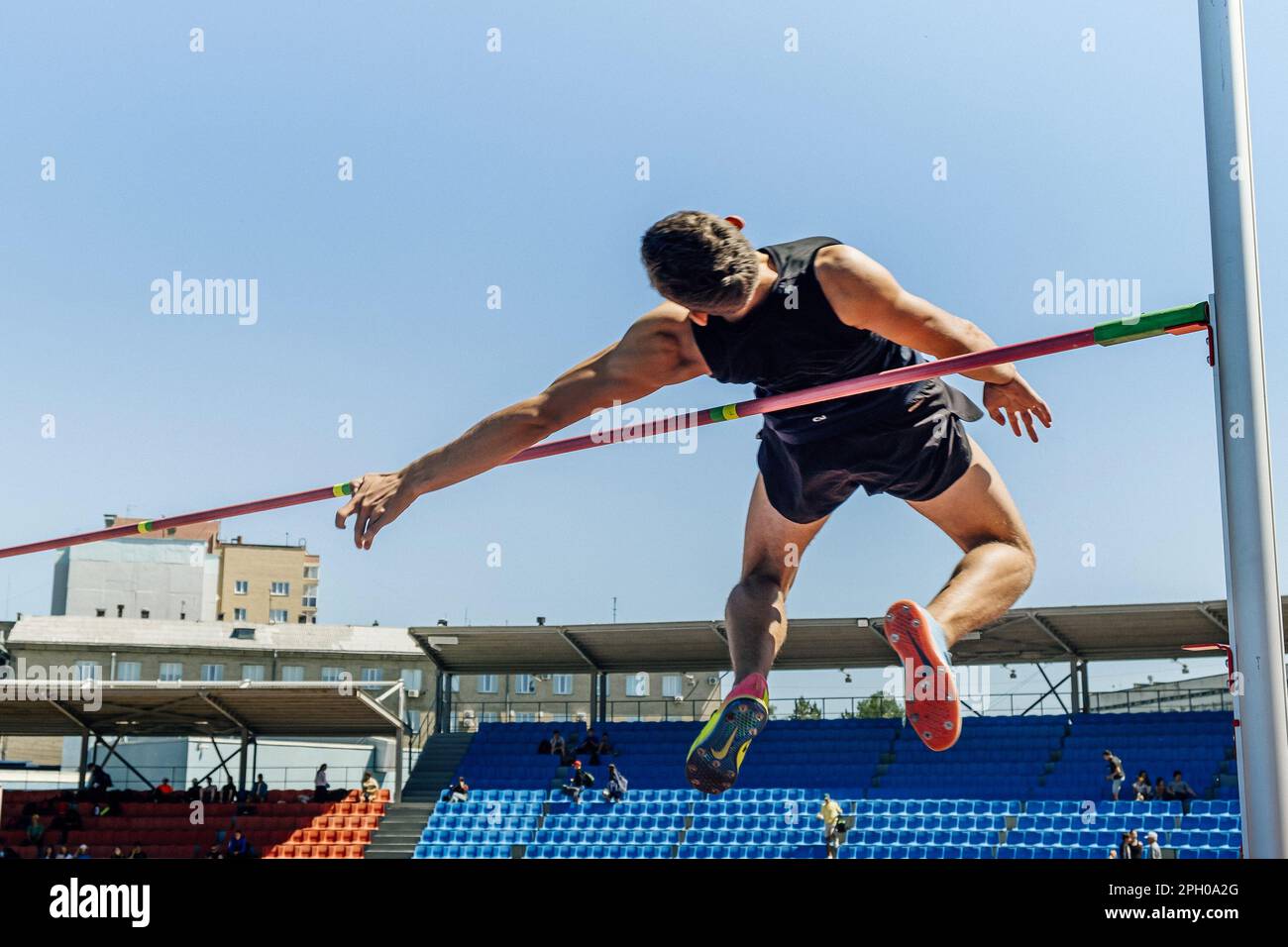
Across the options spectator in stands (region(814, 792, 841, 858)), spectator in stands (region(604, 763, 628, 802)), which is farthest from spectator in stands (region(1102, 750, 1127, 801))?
spectator in stands (region(604, 763, 628, 802))

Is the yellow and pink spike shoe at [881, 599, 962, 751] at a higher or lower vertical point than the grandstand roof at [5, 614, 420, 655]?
lower

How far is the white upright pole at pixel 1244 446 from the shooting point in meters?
4.16

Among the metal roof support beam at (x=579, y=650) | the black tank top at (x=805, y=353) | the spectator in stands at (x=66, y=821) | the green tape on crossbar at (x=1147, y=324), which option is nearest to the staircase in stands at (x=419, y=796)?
the metal roof support beam at (x=579, y=650)

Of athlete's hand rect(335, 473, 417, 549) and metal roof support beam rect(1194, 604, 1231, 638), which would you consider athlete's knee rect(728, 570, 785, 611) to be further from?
metal roof support beam rect(1194, 604, 1231, 638)

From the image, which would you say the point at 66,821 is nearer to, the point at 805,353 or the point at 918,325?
the point at 805,353

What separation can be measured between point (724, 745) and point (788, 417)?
1289 millimetres

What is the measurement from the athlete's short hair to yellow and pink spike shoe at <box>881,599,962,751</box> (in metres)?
1.29

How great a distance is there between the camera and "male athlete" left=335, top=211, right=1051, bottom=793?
507 cm

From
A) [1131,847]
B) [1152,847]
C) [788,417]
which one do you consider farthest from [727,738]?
[1152,847]

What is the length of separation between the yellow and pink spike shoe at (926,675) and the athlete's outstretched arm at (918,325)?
0.97 m

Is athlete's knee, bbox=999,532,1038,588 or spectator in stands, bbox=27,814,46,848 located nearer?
athlete's knee, bbox=999,532,1038,588

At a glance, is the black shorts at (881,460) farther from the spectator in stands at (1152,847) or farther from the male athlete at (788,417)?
the spectator in stands at (1152,847)

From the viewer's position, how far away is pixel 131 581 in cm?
4012
